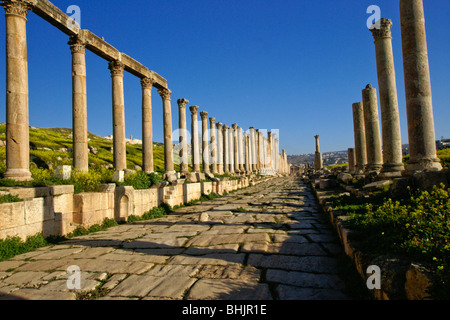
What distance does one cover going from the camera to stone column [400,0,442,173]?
844 centimetres

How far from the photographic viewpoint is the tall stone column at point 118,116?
41.5ft

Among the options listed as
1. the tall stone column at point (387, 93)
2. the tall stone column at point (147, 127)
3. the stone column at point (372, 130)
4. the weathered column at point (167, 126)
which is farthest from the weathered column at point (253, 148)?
the tall stone column at point (387, 93)

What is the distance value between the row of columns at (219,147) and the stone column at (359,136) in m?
9.42

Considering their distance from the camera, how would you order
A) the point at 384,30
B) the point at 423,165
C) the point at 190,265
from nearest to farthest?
the point at 190,265 < the point at 423,165 < the point at 384,30

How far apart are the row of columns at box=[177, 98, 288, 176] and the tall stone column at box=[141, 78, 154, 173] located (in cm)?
297

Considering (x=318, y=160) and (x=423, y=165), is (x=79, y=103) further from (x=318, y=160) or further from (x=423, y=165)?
(x=318, y=160)

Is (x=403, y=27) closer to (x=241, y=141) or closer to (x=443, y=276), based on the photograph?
(x=443, y=276)

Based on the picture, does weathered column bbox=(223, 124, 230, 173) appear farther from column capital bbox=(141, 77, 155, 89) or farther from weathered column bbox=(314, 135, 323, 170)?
weathered column bbox=(314, 135, 323, 170)

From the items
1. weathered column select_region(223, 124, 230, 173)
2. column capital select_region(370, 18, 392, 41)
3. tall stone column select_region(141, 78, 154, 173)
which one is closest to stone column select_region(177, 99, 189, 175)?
tall stone column select_region(141, 78, 154, 173)

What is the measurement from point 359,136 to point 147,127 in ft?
39.3

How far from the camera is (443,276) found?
2275 mm

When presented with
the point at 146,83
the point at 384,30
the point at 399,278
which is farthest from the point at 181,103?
the point at 399,278

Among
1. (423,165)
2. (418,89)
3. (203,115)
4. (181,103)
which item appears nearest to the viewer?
(423,165)

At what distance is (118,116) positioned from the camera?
42.0ft
